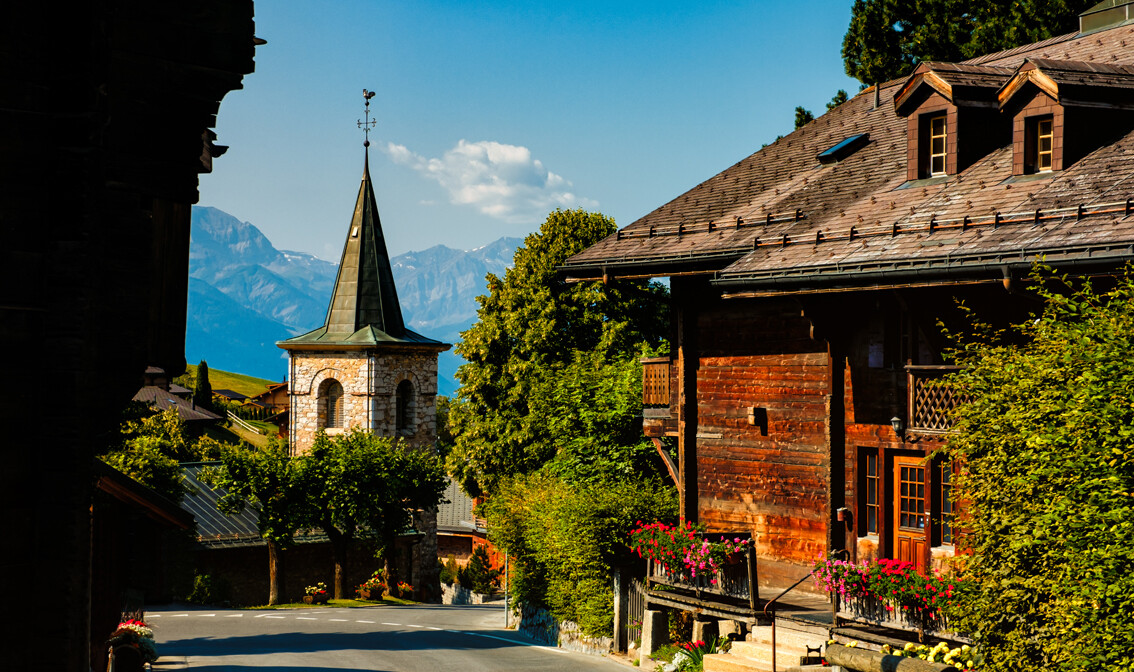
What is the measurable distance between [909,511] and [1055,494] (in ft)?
24.7

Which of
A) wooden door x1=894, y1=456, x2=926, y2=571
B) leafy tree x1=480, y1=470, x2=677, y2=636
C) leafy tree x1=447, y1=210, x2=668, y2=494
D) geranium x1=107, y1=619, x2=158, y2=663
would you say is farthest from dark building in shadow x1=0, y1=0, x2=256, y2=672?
leafy tree x1=447, y1=210, x2=668, y2=494

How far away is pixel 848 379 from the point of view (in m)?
18.5

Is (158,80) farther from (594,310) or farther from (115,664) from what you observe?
(594,310)

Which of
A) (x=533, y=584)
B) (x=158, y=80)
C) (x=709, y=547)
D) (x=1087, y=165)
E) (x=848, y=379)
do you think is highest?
(x=1087, y=165)

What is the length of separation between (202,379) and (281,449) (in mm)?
55083

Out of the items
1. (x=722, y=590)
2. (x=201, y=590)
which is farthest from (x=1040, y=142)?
(x=201, y=590)

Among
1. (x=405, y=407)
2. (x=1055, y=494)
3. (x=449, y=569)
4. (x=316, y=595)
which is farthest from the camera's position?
(x=449, y=569)

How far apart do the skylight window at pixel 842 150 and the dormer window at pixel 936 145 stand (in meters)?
3.15

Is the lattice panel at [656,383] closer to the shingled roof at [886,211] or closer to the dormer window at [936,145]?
the shingled roof at [886,211]

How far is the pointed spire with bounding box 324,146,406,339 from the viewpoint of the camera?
53.5 metres

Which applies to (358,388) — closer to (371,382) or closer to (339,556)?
(371,382)

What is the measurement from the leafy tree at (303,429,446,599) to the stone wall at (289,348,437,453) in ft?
11.9

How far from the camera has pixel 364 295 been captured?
54.0 metres

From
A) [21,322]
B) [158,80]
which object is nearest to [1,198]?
[21,322]
